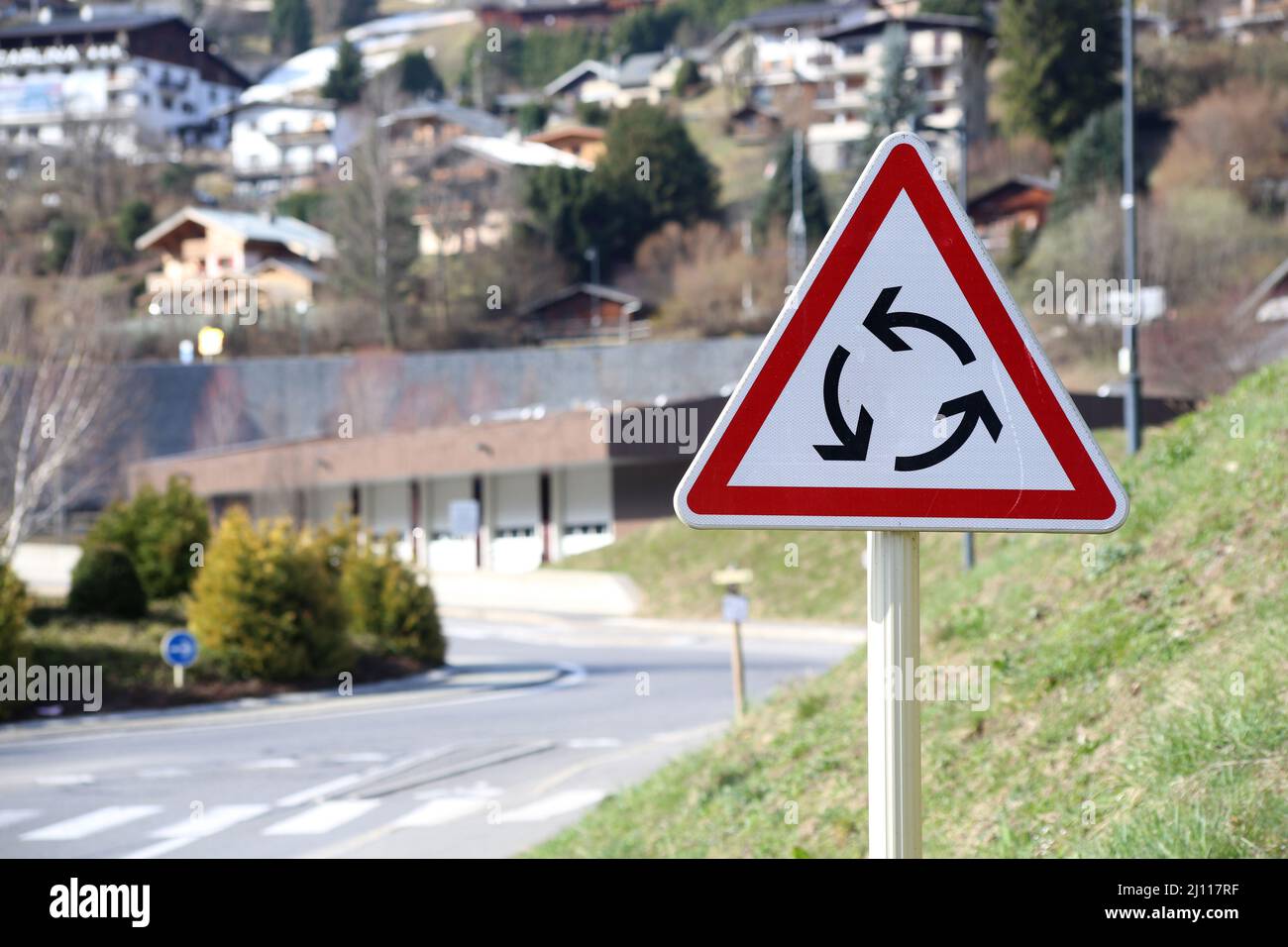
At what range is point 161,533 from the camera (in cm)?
2964

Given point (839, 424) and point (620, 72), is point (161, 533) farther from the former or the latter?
point (620, 72)

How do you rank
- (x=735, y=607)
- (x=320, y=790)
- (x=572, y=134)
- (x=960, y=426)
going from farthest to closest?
(x=572, y=134) → (x=735, y=607) → (x=320, y=790) → (x=960, y=426)

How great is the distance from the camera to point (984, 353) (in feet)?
9.70

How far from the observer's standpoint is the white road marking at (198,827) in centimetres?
1333

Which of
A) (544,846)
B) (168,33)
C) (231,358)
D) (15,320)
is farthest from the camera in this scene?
(168,33)

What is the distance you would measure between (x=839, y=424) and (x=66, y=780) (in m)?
16.0

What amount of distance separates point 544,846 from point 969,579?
437 centimetres

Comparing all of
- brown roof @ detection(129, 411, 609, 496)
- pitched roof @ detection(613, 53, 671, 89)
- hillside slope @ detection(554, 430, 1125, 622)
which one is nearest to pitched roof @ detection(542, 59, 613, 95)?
pitched roof @ detection(613, 53, 671, 89)

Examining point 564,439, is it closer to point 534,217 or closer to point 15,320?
point 15,320

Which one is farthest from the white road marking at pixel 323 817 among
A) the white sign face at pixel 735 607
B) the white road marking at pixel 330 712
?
the white road marking at pixel 330 712

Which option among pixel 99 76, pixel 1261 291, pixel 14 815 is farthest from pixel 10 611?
pixel 99 76

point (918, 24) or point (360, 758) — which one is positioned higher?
point (918, 24)

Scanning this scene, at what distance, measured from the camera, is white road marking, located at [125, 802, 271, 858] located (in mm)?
13328
